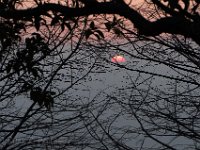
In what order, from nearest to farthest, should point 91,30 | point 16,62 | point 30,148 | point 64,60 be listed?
point 91,30, point 16,62, point 30,148, point 64,60

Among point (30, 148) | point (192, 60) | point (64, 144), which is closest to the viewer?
point (192, 60)

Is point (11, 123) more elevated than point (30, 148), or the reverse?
point (11, 123)

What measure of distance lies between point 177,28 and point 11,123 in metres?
5.75

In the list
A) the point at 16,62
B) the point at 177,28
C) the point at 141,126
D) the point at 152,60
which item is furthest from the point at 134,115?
the point at 177,28

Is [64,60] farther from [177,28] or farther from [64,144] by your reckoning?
[177,28]

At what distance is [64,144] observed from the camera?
25.5ft

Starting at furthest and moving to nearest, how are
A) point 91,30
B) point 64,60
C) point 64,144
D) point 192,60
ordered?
point 64,60 → point 64,144 → point 192,60 → point 91,30

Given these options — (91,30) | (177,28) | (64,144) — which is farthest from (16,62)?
(64,144)

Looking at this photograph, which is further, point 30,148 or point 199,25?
point 30,148

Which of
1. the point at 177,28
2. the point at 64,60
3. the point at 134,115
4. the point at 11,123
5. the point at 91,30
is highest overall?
the point at 177,28

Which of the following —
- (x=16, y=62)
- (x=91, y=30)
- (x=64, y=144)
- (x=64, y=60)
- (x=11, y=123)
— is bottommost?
(x=64, y=144)

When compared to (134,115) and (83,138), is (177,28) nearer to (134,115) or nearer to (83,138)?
(134,115)

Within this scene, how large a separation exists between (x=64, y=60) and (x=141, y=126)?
8.86ft

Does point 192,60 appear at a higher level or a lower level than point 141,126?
higher
